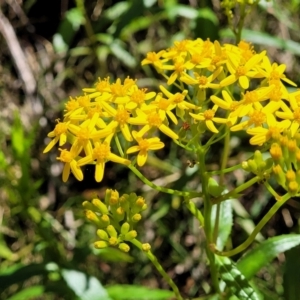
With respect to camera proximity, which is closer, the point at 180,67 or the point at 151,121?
the point at 151,121

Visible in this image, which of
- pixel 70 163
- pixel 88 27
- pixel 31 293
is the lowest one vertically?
pixel 31 293

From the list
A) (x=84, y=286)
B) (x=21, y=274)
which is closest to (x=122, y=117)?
(x=84, y=286)

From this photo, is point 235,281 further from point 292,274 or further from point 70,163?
point 70,163

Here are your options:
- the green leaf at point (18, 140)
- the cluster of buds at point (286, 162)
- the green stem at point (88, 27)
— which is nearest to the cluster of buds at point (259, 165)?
the cluster of buds at point (286, 162)

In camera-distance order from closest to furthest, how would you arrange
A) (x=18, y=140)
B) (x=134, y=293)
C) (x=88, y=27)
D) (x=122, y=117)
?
(x=122, y=117), (x=134, y=293), (x=18, y=140), (x=88, y=27)

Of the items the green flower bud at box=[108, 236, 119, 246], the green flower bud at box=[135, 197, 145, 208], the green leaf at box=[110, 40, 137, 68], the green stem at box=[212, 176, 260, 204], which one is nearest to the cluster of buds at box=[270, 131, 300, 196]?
the green stem at box=[212, 176, 260, 204]

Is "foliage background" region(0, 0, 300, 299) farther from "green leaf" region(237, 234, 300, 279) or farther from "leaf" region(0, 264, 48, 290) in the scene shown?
"green leaf" region(237, 234, 300, 279)

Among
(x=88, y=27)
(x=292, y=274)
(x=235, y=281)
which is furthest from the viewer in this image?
(x=88, y=27)
